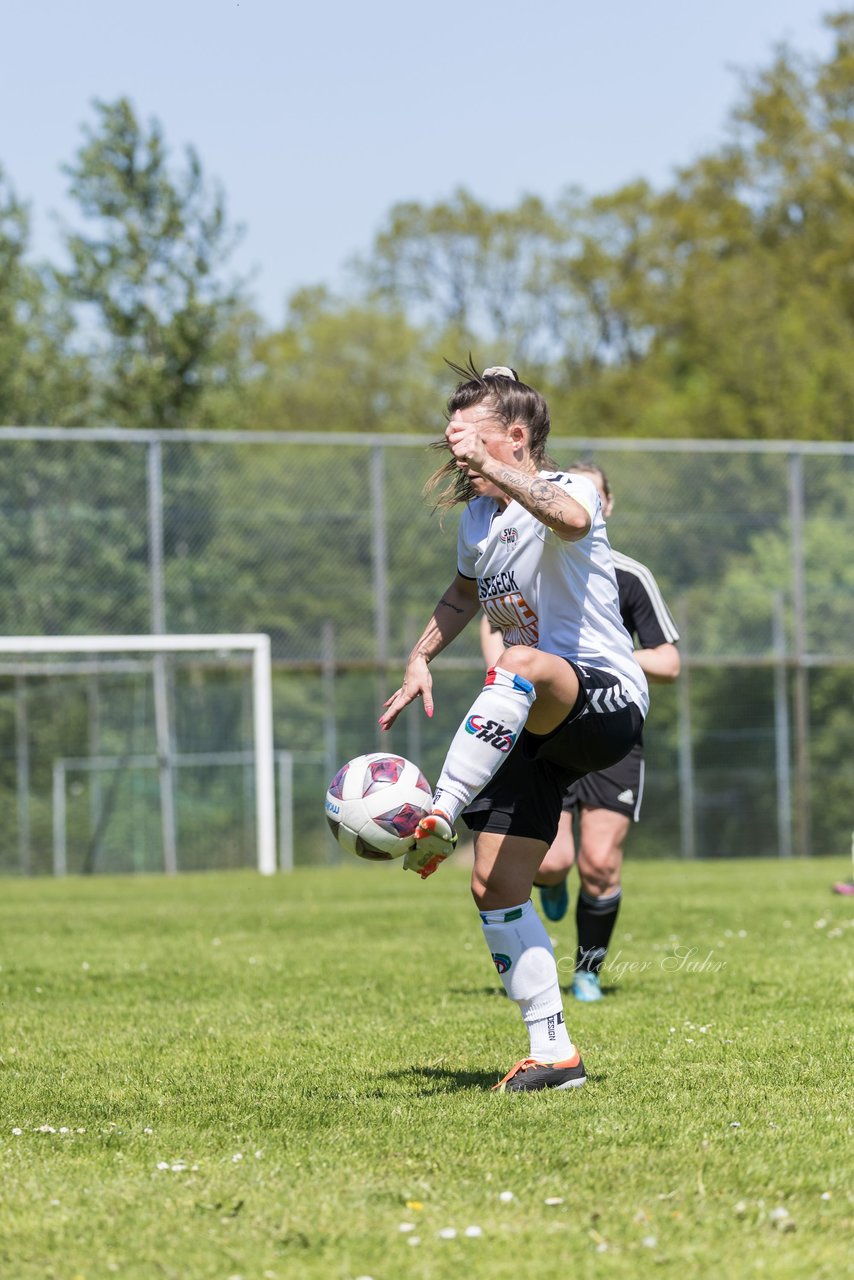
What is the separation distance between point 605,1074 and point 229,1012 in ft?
7.63

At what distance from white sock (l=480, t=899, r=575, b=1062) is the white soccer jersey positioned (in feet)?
2.57

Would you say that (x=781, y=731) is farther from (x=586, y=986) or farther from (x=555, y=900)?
(x=586, y=986)

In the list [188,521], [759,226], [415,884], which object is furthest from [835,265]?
[415,884]

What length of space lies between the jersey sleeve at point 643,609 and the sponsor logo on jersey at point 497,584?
259 centimetres

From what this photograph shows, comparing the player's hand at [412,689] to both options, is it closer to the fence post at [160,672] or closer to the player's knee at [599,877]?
the player's knee at [599,877]

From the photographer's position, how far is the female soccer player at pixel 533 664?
476 centimetres

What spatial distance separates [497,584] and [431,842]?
0.97 metres

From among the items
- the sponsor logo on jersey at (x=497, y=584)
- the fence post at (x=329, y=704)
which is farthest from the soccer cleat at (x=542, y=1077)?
the fence post at (x=329, y=704)

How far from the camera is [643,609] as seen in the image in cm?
778

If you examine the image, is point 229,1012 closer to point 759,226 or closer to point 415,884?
point 415,884

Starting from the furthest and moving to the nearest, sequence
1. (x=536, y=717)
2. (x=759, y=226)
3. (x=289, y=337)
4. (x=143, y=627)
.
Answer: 1. (x=289, y=337)
2. (x=759, y=226)
3. (x=143, y=627)
4. (x=536, y=717)

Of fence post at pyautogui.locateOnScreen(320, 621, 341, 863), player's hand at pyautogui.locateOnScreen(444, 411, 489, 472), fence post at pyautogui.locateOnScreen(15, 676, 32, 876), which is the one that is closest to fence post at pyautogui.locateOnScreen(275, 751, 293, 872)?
fence post at pyautogui.locateOnScreen(320, 621, 341, 863)

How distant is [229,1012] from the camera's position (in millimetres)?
6980

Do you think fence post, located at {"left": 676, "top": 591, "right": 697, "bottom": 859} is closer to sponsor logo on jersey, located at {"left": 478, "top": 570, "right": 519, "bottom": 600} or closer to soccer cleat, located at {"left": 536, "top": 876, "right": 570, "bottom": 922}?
soccer cleat, located at {"left": 536, "top": 876, "right": 570, "bottom": 922}
